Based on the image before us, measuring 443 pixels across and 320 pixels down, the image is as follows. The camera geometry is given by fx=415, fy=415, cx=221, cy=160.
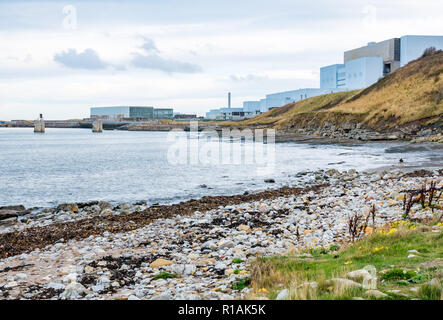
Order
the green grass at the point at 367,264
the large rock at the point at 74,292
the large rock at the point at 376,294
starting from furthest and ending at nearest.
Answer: the large rock at the point at 74,292, the green grass at the point at 367,264, the large rock at the point at 376,294

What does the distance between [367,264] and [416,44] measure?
111516 mm

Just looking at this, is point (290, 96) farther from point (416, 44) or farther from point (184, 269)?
point (184, 269)

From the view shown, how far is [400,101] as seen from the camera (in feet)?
249

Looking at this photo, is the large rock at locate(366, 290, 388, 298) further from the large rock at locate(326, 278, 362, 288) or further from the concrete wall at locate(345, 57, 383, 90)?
the concrete wall at locate(345, 57, 383, 90)

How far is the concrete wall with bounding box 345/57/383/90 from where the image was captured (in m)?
113

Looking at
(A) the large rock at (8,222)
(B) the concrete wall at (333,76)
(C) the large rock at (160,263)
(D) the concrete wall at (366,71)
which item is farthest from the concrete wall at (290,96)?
(C) the large rock at (160,263)

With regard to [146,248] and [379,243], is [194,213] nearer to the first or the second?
[146,248]

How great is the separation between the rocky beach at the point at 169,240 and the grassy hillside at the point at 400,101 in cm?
5184

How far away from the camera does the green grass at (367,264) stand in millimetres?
6453

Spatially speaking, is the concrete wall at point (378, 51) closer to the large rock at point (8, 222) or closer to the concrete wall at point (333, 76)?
the concrete wall at point (333, 76)

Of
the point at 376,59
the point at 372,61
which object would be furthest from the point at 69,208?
the point at 376,59

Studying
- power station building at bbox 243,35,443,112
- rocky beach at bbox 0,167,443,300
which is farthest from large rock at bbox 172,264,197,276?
power station building at bbox 243,35,443,112

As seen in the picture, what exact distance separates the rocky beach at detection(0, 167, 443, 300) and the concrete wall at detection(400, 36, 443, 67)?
311 feet
